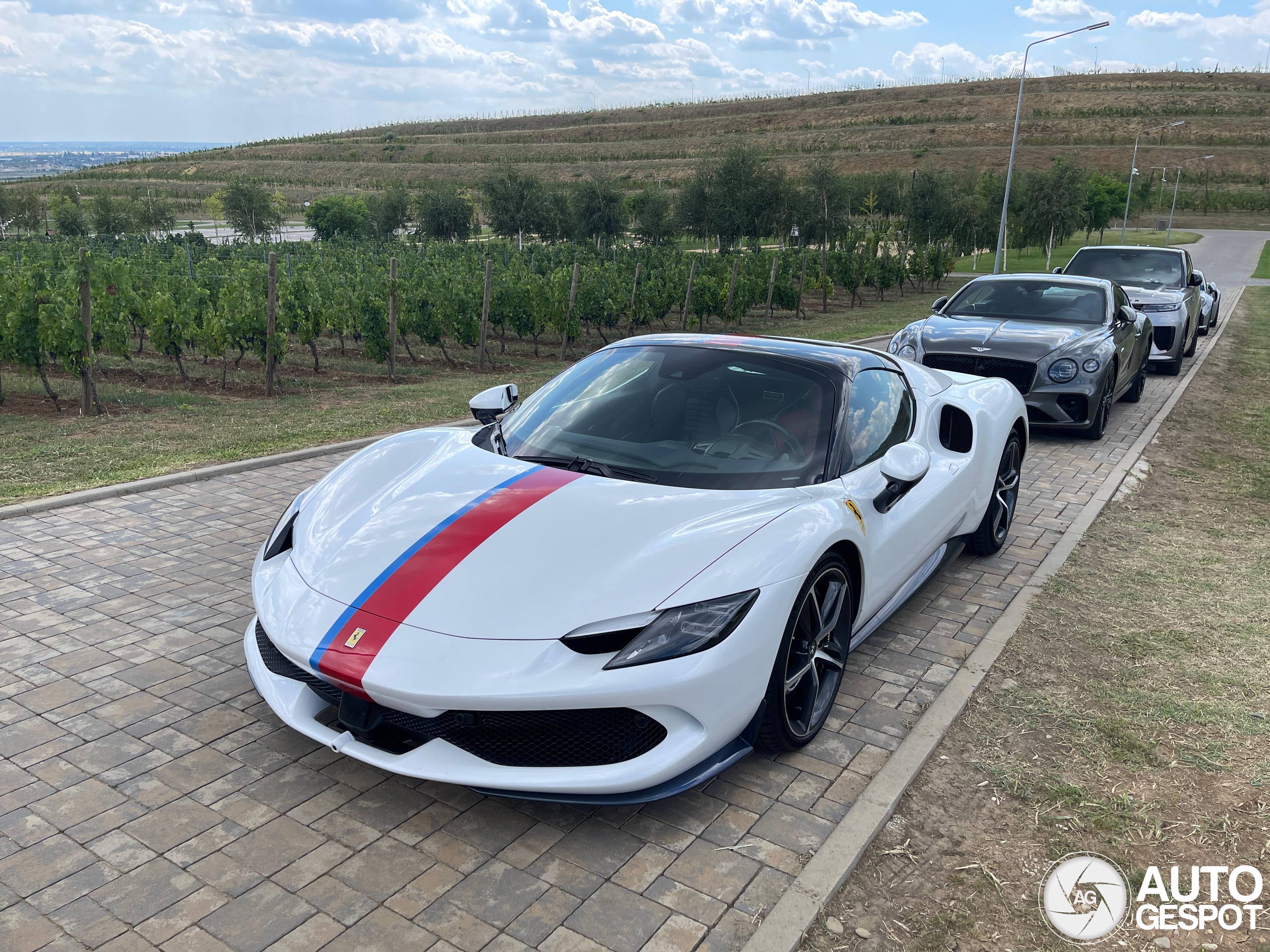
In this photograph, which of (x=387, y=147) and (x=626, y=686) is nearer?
(x=626, y=686)

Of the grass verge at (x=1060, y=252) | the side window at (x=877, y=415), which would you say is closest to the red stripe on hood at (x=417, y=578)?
the side window at (x=877, y=415)

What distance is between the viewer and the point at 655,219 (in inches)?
1681

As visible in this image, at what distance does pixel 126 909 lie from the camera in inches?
98.7

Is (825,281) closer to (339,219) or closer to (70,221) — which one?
(339,219)

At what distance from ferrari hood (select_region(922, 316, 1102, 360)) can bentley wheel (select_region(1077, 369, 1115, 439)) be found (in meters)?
0.55

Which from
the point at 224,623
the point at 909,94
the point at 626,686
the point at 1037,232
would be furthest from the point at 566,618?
the point at 909,94

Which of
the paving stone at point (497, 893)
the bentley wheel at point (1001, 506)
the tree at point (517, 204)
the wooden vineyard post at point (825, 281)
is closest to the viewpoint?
the paving stone at point (497, 893)

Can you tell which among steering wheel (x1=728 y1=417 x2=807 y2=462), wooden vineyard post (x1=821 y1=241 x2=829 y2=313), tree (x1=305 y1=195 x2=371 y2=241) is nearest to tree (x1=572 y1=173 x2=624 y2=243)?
tree (x1=305 y1=195 x2=371 y2=241)

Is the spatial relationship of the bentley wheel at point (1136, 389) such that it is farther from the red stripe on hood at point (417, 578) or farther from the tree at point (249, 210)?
the tree at point (249, 210)

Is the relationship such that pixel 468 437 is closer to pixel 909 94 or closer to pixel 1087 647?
pixel 1087 647

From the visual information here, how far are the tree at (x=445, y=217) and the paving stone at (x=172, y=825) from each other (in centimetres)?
4877

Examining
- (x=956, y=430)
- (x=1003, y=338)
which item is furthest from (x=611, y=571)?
(x=1003, y=338)

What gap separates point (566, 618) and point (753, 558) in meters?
0.69

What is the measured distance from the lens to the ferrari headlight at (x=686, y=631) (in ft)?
9.07
